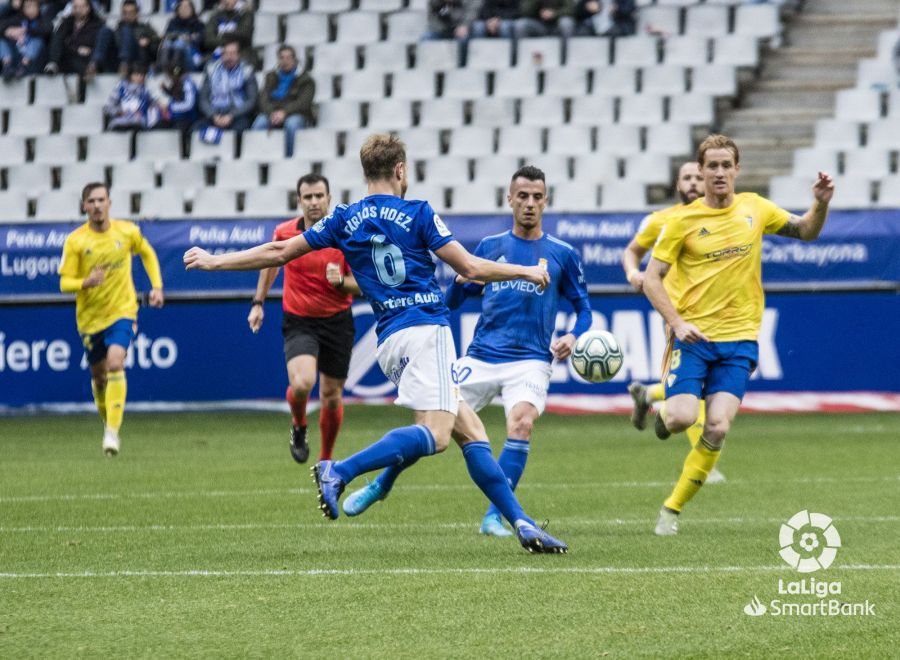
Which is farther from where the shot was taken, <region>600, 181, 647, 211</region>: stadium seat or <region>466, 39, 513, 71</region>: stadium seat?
<region>466, 39, 513, 71</region>: stadium seat

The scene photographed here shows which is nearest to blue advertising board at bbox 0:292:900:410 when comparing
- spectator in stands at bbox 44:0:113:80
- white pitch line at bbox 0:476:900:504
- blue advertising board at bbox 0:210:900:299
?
blue advertising board at bbox 0:210:900:299

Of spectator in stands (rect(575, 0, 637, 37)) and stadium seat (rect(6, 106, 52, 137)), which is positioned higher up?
spectator in stands (rect(575, 0, 637, 37))

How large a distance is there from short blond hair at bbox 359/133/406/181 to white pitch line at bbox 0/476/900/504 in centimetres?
405

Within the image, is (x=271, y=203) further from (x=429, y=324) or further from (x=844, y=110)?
(x=429, y=324)

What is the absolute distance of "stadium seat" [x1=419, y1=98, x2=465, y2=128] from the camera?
2238 centimetres

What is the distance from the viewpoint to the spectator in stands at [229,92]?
21.9 metres

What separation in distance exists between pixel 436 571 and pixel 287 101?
1542cm

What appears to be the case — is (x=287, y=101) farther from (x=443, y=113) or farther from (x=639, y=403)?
(x=639, y=403)

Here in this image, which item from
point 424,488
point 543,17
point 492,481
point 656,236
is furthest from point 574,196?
point 492,481

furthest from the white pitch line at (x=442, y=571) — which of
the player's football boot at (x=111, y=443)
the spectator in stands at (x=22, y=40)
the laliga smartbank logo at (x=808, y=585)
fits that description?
the spectator in stands at (x=22, y=40)

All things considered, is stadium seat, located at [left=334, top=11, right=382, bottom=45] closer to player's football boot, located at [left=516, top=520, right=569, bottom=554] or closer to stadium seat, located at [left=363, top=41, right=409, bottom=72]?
stadium seat, located at [left=363, top=41, right=409, bottom=72]

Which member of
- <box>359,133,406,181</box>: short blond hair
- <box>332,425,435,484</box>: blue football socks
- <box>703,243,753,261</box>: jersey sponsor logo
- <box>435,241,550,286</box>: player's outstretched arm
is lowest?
<box>332,425,435,484</box>: blue football socks

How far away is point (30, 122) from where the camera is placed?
23.6 metres

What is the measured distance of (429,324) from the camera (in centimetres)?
788
